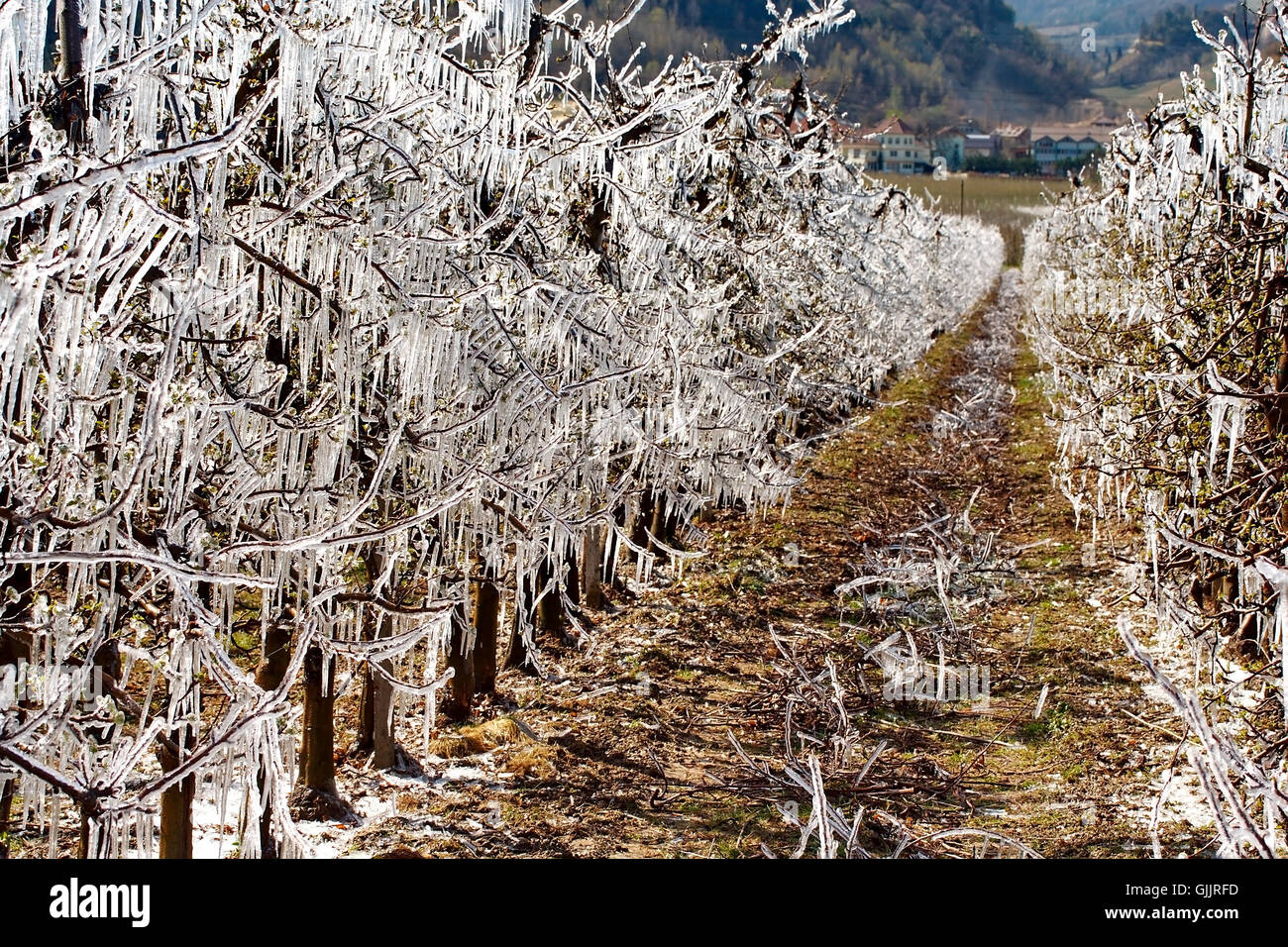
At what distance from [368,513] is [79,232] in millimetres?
2660

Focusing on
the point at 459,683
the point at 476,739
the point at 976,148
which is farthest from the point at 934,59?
the point at 476,739

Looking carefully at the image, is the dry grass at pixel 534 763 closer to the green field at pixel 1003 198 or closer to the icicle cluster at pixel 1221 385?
the icicle cluster at pixel 1221 385

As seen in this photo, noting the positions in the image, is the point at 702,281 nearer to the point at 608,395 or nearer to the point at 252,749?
the point at 608,395

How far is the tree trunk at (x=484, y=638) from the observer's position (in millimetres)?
8547

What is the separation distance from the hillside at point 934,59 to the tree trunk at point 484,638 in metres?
25.3

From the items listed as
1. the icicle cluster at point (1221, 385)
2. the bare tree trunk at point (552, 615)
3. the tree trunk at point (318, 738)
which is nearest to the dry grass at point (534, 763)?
the tree trunk at point (318, 738)

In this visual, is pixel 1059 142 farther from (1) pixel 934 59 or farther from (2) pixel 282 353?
(2) pixel 282 353

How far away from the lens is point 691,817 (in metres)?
6.67

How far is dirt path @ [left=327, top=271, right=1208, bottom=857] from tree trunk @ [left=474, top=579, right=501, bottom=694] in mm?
279

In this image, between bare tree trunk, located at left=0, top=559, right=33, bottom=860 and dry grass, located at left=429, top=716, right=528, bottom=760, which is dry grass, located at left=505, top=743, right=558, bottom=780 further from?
bare tree trunk, located at left=0, top=559, right=33, bottom=860

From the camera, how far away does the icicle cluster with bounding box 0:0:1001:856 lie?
3.41 m

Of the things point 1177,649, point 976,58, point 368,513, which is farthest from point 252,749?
point 976,58

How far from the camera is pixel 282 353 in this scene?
5.47 meters

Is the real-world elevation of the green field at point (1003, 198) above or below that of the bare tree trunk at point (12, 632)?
above
